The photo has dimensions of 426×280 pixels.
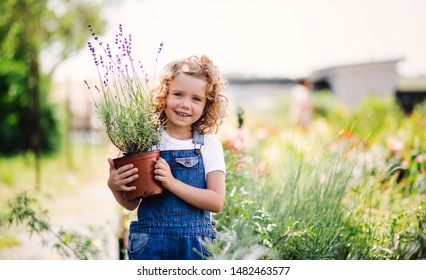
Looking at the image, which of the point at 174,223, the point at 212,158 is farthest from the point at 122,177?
the point at 212,158

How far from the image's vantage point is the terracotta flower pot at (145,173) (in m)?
2.20

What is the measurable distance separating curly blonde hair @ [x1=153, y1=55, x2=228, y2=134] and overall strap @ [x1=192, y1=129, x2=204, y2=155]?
0.03m

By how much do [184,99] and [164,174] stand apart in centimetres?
35

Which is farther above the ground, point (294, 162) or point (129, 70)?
point (129, 70)

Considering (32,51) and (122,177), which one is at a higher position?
(32,51)

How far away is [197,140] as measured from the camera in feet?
7.80

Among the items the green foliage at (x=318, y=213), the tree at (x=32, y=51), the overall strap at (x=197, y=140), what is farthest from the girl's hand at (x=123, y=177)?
the tree at (x=32, y=51)

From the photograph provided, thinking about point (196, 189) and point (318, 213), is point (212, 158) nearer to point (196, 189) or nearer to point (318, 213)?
point (196, 189)

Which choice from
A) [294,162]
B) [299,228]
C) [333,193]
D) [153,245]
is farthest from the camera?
[294,162]

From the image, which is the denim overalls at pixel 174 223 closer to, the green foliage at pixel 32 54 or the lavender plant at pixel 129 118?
the lavender plant at pixel 129 118
